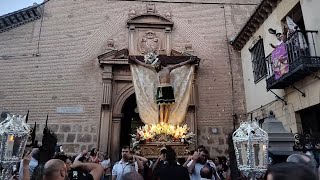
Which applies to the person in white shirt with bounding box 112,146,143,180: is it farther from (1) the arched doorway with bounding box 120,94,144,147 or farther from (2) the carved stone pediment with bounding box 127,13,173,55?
(2) the carved stone pediment with bounding box 127,13,173,55

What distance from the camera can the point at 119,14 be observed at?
36.2 ft

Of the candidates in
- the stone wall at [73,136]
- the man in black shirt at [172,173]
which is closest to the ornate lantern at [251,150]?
the man in black shirt at [172,173]

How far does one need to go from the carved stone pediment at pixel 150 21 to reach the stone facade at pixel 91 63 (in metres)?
0.36

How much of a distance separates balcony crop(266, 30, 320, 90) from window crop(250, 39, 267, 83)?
2072mm

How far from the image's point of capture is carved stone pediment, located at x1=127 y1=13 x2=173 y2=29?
10.8 metres

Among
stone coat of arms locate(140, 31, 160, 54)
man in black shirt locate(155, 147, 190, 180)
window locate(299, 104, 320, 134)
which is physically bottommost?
Answer: man in black shirt locate(155, 147, 190, 180)

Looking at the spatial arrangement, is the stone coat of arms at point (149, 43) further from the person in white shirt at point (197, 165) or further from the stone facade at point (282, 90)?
the person in white shirt at point (197, 165)

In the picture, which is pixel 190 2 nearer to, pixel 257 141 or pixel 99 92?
pixel 99 92

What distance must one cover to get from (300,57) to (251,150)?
437 cm

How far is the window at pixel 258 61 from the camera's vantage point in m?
9.46

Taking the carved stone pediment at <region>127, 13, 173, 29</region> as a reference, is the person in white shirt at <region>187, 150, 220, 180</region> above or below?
below

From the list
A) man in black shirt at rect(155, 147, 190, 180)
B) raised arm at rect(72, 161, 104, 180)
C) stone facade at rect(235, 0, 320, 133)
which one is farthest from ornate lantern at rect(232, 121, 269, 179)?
stone facade at rect(235, 0, 320, 133)

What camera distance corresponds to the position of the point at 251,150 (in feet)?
9.48

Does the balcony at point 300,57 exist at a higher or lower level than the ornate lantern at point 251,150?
higher
